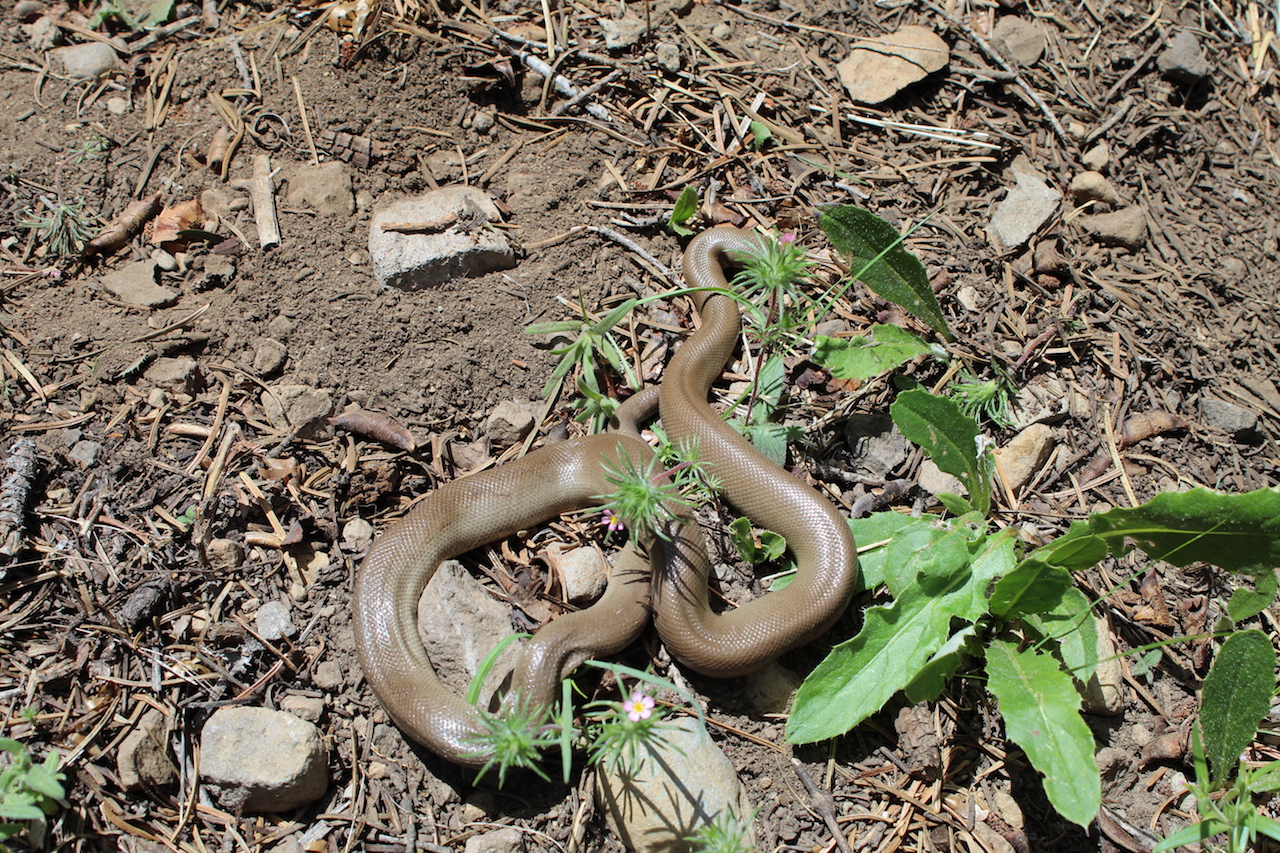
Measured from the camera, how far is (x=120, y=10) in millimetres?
4762

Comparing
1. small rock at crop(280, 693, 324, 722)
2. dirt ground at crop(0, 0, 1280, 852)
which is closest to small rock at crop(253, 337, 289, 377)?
dirt ground at crop(0, 0, 1280, 852)

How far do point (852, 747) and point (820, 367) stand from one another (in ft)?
6.22

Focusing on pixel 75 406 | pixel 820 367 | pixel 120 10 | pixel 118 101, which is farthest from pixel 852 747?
pixel 120 10

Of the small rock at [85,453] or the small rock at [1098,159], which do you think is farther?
the small rock at [1098,159]

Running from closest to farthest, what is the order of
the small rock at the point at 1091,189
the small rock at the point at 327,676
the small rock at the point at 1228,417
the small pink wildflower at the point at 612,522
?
the small rock at the point at 327,676 < the small pink wildflower at the point at 612,522 < the small rock at the point at 1228,417 < the small rock at the point at 1091,189

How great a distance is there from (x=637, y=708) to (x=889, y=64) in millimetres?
4243

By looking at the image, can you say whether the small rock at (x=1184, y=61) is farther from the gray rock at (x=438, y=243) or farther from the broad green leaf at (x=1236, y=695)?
the gray rock at (x=438, y=243)

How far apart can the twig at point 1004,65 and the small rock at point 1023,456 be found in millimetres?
2084

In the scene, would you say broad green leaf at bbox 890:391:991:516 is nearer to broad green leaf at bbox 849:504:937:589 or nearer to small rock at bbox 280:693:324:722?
broad green leaf at bbox 849:504:937:589

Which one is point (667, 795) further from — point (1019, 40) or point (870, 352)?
point (1019, 40)

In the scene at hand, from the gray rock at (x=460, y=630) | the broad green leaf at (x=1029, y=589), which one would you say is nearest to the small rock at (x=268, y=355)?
the gray rock at (x=460, y=630)

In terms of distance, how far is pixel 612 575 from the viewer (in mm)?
3615

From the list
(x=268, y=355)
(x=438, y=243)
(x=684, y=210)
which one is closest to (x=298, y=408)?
(x=268, y=355)

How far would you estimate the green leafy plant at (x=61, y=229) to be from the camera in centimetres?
400
